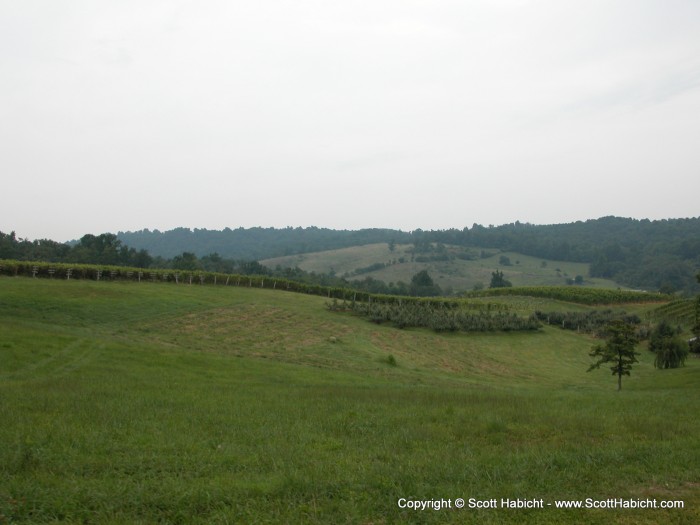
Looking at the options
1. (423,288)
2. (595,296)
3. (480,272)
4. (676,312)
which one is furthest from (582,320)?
(480,272)

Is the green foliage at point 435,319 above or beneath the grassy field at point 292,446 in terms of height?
beneath

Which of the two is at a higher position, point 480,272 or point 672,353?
point 480,272

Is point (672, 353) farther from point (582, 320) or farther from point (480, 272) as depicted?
point (480, 272)

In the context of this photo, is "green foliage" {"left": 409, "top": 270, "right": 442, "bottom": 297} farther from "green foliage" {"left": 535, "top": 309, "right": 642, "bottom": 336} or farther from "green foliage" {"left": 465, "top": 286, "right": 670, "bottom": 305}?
"green foliage" {"left": 535, "top": 309, "right": 642, "bottom": 336}

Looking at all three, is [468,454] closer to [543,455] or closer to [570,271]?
[543,455]

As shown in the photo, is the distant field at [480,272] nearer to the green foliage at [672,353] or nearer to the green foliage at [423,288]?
the green foliage at [423,288]

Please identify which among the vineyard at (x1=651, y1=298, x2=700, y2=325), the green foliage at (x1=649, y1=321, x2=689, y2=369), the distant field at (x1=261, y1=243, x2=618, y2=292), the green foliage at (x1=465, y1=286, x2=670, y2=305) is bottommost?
the green foliage at (x1=649, y1=321, x2=689, y2=369)

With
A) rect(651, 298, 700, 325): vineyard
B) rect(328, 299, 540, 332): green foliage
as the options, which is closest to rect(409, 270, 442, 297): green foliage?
rect(651, 298, 700, 325): vineyard

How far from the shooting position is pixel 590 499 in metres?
7.37

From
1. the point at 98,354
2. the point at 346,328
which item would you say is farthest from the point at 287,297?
the point at 98,354

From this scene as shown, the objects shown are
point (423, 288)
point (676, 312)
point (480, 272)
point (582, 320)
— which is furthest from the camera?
point (480, 272)

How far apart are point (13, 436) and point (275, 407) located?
6152 mm

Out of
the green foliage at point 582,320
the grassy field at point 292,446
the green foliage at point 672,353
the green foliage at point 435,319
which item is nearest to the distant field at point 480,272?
the green foliage at point 582,320

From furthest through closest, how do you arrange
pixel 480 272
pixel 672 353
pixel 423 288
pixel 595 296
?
pixel 480 272, pixel 423 288, pixel 595 296, pixel 672 353
